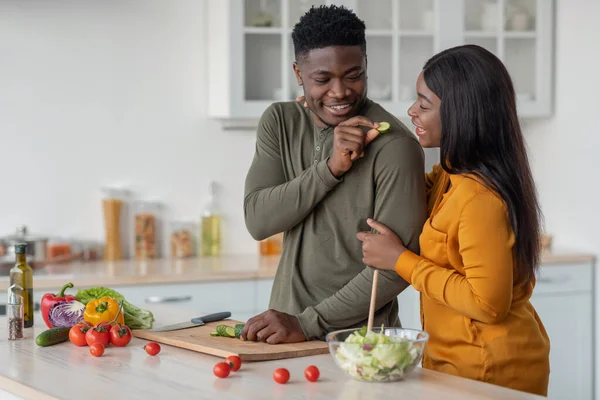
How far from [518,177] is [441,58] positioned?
1.03 ft

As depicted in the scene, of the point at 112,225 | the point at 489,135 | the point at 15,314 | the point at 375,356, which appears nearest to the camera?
the point at 375,356

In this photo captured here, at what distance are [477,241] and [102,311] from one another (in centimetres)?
91

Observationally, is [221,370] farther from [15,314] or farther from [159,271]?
[159,271]

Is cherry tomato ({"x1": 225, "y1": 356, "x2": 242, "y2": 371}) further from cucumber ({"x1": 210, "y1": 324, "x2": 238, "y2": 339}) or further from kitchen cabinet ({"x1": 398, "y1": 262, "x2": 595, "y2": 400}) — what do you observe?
kitchen cabinet ({"x1": 398, "y1": 262, "x2": 595, "y2": 400})

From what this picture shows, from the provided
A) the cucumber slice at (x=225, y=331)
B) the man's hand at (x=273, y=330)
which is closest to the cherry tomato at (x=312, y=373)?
the man's hand at (x=273, y=330)

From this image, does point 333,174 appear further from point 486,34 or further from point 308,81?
point 486,34

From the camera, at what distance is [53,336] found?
203 centimetres

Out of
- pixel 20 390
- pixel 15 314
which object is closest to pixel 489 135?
pixel 20 390

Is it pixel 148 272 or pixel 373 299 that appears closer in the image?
pixel 373 299

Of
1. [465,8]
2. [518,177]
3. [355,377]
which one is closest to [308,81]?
[518,177]

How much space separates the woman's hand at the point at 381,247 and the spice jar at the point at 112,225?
217 centimetres

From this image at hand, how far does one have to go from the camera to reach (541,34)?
14.1 ft

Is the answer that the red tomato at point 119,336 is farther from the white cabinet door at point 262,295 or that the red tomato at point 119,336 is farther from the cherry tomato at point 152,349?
the white cabinet door at point 262,295

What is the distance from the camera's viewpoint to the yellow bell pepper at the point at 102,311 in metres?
2.12
